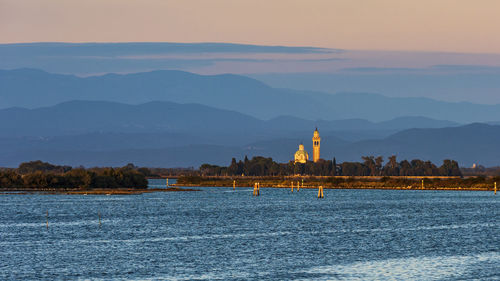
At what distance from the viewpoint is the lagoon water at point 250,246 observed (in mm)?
62062

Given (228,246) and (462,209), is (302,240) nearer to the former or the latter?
(228,246)

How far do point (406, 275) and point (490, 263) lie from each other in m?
9.60

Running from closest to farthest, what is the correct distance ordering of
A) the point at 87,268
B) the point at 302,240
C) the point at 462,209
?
1. the point at 87,268
2. the point at 302,240
3. the point at 462,209

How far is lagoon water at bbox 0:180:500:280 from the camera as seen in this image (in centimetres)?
6206

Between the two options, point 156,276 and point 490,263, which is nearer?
point 156,276

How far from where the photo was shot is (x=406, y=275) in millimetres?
60438

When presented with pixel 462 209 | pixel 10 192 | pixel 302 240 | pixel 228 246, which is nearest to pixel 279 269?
pixel 228 246

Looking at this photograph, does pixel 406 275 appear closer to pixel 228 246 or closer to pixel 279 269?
pixel 279 269

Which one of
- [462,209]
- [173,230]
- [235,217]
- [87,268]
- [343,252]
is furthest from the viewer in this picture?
[462,209]

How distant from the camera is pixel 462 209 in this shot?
144m

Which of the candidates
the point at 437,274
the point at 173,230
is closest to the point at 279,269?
the point at 437,274

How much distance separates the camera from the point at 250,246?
3120 inches

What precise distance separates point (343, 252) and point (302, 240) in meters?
11.1

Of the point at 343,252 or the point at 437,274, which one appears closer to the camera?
the point at 437,274
